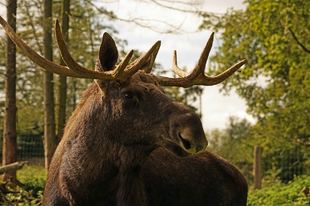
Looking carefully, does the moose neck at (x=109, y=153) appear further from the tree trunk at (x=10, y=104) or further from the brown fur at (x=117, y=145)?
the tree trunk at (x=10, y=104)

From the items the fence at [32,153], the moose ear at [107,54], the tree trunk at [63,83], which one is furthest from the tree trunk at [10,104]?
the moose ear at [107,54]

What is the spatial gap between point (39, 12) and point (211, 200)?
8028mm

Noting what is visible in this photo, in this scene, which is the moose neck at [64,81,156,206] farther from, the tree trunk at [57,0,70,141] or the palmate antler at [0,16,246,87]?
the tree trunk at [57,0,70,141]

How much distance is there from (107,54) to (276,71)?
15.1 m

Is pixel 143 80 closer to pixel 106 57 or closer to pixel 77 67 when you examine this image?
pixel 106 57

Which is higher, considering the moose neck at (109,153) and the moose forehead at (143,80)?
the moose forehead at (143,80)

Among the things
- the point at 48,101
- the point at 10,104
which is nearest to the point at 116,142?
the point at 48,101

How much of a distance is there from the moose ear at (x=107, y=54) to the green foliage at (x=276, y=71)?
1041 centimetres

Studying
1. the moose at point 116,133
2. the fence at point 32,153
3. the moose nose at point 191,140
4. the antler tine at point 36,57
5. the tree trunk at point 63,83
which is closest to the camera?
the moose nose at point 191,140

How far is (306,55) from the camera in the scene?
17.1 metres

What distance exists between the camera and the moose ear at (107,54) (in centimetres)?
365

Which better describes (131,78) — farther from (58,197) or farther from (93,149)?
(58,197)

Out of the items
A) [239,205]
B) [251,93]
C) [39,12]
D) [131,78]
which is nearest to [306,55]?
[251,93]

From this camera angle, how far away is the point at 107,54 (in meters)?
3.75
